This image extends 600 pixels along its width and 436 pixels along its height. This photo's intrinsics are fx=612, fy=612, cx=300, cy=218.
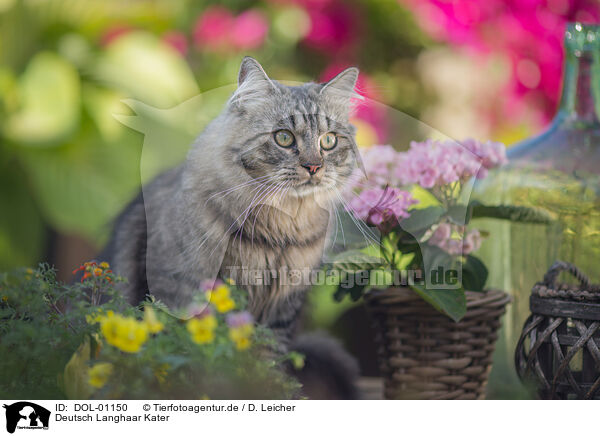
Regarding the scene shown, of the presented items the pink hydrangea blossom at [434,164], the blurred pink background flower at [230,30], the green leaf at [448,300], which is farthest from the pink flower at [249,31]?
the green leaf at [448,300]

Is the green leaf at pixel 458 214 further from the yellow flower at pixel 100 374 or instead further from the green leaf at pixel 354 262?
the yellow flower at pixel 100 374

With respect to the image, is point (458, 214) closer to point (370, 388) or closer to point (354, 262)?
point (354, 262)

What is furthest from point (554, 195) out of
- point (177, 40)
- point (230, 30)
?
point (177, 40)

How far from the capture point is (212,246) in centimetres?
73

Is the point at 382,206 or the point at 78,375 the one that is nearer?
the point at 78,375

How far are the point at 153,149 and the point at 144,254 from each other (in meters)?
0.15

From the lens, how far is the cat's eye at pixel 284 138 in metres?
0.71

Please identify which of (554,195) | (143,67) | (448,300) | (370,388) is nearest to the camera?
(448,300)

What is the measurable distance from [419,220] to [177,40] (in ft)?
2.74

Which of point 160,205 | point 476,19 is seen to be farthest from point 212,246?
point 476,19

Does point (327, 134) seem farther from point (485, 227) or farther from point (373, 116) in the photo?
point (485, 227)

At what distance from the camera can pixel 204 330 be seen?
640 mm

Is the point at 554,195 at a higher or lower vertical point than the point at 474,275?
higher
